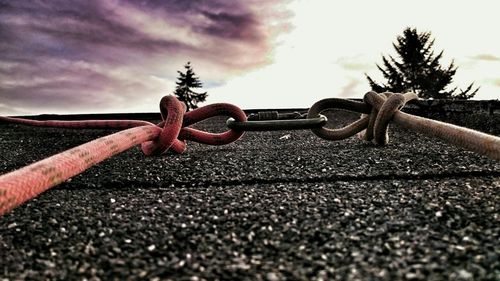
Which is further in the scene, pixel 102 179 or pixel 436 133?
pixel 436 133

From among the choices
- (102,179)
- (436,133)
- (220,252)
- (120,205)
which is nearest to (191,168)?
(102,179)

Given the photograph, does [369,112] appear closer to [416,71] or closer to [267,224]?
[267,224]

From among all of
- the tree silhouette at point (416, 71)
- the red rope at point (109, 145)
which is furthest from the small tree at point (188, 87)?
the red rope at point (109, 145)

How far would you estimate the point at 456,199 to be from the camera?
3.02 feet

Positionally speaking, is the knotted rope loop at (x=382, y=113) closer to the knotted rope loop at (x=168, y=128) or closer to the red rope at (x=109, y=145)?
the red rope at (x=109, y=145)

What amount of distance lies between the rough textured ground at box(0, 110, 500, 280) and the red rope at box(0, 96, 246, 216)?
0.07 m

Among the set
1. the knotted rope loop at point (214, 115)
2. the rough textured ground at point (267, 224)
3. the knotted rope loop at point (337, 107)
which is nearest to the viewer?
the rough textured ground at point (267, 224)

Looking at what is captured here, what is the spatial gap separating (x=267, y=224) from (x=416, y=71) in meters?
22.1

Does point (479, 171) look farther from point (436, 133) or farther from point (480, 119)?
point (480, 119)

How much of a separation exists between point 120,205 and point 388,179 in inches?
28.3

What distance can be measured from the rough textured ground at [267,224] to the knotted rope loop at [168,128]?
28 cm

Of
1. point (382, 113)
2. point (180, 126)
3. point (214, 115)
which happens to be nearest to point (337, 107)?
point (382, 113)

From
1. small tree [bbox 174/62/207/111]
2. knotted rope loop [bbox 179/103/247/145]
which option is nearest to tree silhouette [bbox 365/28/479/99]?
small tree [bbox 174/62/207/111]

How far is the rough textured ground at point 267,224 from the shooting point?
2.07ft
